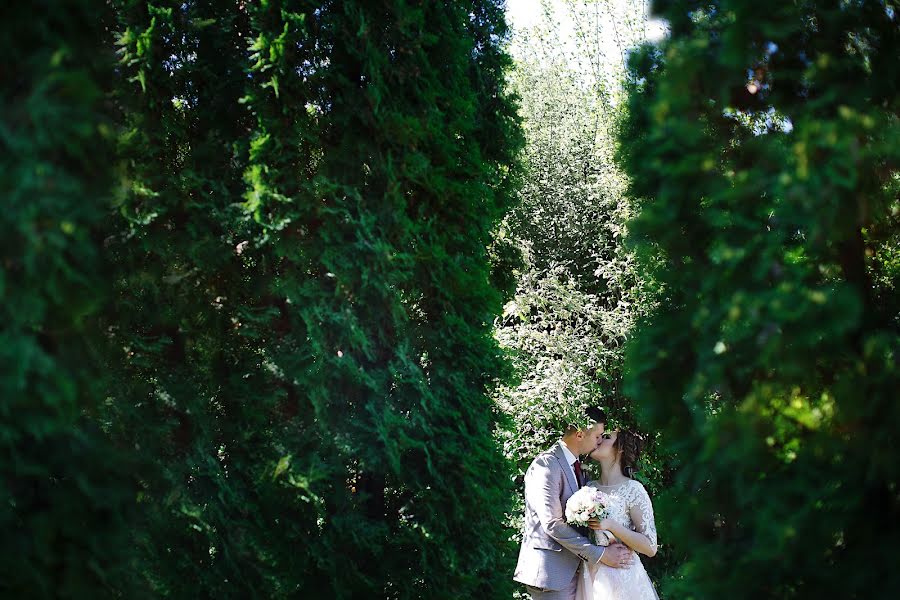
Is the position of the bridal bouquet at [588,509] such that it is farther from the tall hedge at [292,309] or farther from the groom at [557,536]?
the tall hedge at [292,309]

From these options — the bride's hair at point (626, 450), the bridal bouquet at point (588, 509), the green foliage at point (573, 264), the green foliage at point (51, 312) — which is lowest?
the green foliage at point (51, 312)

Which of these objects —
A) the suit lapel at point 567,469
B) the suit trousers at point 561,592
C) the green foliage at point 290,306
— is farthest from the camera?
the suit lapel at point 567,469

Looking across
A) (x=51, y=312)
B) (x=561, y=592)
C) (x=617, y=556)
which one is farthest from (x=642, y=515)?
(x=51, y=312)

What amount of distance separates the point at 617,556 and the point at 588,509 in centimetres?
45

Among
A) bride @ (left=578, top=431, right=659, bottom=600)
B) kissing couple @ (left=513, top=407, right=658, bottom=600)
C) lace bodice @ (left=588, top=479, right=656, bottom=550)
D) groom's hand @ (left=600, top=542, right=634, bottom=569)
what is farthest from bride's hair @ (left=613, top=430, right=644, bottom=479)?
groom's hand @ (left=600, top=542, right=634, bottom=569)

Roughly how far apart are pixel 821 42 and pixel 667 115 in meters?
0.72

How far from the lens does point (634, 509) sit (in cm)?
566

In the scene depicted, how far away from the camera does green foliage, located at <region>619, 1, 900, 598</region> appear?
7.87ft

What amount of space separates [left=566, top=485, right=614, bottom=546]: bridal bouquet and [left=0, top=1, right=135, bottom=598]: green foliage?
3.27m

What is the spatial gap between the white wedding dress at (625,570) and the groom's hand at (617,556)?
0.04 meters

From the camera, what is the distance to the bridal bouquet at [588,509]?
544 cm

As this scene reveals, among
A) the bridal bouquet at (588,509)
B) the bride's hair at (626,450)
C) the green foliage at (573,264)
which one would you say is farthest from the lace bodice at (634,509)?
the green foliage at (573,264)

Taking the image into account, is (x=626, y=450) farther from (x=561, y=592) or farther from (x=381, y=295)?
(x=381, y=295)

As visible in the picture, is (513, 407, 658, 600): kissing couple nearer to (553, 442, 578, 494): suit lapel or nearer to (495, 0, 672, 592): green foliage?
(553, 442, 578, 494): suit lapel
